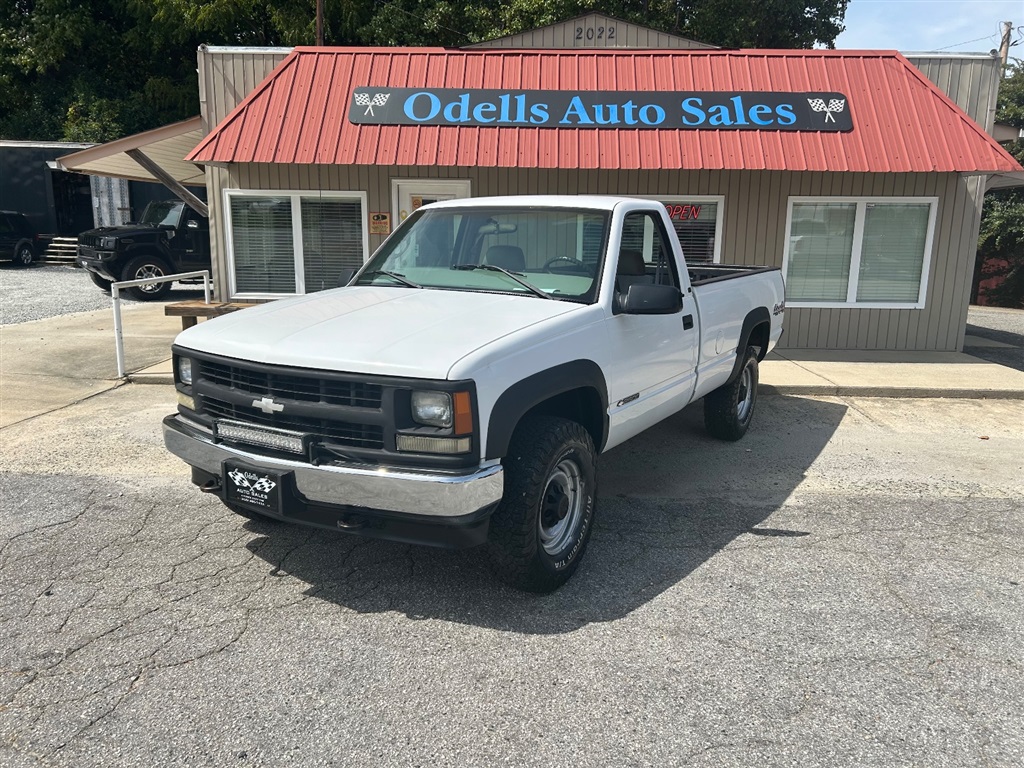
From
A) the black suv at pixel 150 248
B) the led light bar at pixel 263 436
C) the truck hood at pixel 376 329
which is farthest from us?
the black suv at pixel 150 248

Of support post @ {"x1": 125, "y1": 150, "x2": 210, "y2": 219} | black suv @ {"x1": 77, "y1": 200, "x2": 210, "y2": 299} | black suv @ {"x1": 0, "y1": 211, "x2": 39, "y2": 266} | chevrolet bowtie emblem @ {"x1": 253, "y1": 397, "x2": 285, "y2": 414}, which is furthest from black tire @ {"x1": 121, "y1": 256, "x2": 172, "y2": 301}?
chevrolet bowtie emblem @ {"x1": 253, "y1": 397, "x2": 285, "y2": 414}

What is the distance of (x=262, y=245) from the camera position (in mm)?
11430

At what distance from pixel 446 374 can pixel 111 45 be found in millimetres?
36103

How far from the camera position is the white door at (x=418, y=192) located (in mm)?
11172

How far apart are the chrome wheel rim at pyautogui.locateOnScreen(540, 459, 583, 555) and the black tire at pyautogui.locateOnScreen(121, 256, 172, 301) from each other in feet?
49.6

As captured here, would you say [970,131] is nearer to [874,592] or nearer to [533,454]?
[874,592]

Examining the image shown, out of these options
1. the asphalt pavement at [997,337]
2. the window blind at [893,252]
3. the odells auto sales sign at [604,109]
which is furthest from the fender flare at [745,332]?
the asphalt pavement at [997,337]

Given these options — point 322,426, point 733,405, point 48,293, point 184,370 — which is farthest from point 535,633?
point 48,293

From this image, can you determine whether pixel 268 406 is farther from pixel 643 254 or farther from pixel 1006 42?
pixel 1006 42

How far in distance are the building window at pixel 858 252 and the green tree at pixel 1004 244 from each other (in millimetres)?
13660

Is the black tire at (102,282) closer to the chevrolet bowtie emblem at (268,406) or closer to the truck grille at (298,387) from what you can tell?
the truck grille at (298,387)

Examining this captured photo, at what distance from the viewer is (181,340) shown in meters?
4.12

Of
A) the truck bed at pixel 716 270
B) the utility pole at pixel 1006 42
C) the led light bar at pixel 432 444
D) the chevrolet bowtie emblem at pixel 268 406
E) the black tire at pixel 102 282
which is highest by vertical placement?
the utility pole at pixel 1006 42

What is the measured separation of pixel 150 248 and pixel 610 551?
15472 millimetres
